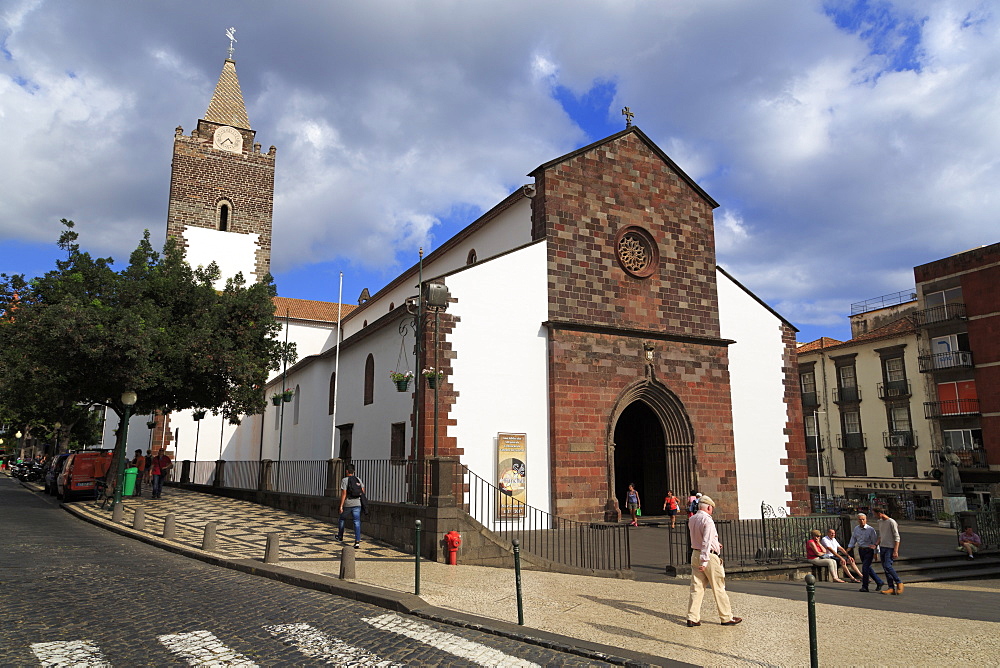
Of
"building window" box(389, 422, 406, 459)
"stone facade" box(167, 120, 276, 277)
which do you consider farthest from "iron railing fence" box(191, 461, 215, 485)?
"building window" box(389, 422, 406, 459)

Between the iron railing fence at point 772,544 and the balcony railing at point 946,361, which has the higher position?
the balcony railing at point 946,361

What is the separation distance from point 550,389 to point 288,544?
8166mm

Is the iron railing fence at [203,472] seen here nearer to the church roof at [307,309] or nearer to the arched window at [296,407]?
the arched window at [296,407]

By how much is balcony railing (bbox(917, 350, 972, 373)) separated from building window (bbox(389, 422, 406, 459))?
31312 millimetres

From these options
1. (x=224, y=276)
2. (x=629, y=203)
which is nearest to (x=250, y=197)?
(x=224, y=276)

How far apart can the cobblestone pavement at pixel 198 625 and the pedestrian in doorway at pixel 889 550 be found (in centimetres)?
905

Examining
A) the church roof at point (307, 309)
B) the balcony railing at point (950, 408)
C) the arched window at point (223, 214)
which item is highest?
the arched window at point (223, 214)

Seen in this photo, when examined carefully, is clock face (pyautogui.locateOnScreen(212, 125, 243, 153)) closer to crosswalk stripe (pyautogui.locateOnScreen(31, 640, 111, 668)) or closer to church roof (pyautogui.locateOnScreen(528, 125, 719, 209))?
church roof (pyautogui.locateOnScreen(528, 125, 719, 209))

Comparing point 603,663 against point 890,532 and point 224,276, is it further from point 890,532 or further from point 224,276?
point 224,276

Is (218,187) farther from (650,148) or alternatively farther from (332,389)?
(650,148)

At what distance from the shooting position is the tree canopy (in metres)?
19.0

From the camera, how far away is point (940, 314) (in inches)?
1428

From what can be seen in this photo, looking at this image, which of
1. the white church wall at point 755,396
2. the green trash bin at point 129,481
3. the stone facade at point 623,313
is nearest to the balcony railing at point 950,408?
the white church wall at point 755,396

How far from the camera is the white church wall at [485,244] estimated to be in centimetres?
2152
